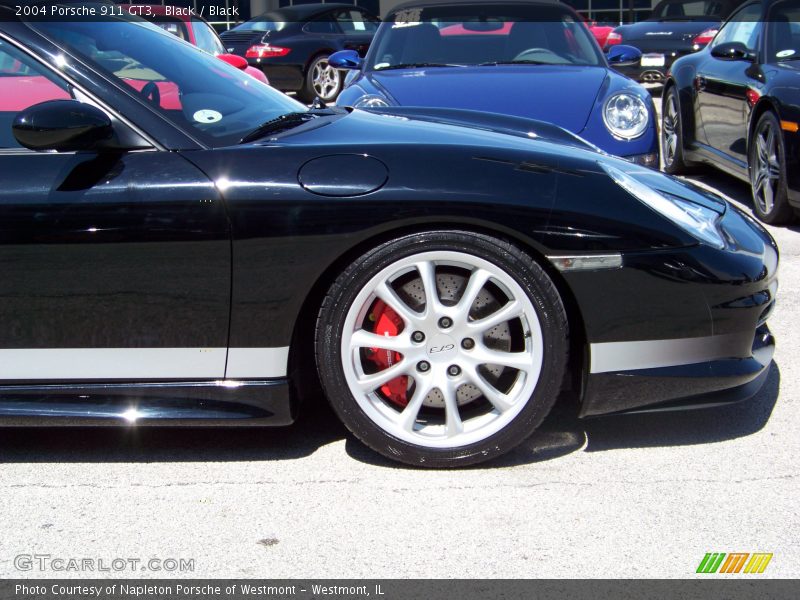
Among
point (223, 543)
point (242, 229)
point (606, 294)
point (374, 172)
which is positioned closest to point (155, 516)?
point (223, 543)

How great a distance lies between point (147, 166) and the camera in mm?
2988

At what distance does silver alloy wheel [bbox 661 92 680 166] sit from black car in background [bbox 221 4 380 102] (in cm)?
687

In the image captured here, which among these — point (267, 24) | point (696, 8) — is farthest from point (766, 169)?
point (267, 24)

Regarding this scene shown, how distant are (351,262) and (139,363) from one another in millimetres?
691

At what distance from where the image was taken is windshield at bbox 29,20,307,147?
3154 mm

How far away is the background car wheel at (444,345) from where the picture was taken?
296 centimetres

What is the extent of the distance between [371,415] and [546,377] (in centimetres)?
53

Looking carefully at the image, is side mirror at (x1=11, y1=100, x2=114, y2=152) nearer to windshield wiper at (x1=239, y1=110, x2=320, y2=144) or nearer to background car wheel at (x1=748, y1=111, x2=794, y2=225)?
windshield wiper at (x1=239, y1=110, x2=320, y2=144)

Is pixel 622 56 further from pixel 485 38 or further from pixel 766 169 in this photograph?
pixel 766 169

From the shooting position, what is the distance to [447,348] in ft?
10.0

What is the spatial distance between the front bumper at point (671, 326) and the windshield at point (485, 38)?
3813 millimetres

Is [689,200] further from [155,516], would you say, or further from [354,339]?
[155,516]

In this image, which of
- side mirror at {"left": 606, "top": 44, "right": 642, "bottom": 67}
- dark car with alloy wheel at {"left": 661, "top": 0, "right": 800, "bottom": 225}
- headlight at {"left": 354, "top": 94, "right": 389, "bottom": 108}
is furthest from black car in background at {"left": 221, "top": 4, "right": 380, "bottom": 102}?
headlight at {"left": 354, "top": 94, "right": 389, "bottom": 108}

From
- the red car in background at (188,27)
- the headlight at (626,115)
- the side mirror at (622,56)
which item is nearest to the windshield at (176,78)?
the headlight at (626,115)
